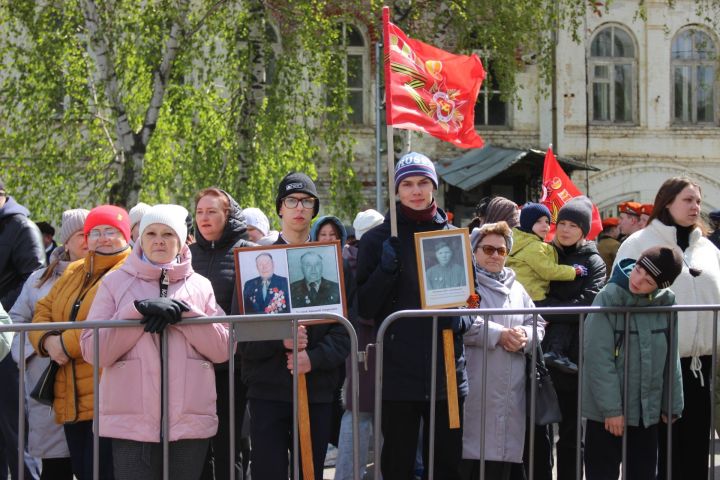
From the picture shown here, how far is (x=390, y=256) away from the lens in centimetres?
547

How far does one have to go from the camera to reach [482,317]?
580 cm

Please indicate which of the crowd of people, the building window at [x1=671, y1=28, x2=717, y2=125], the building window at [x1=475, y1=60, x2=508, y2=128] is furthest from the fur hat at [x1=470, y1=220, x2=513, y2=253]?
the building window at [x1=671, y1=28, x2=717, y2=125]

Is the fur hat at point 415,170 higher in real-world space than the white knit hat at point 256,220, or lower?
higher

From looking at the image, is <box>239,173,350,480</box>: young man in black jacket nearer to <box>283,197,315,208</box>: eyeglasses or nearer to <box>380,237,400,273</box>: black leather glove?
<box>380,237,400,273</box>: black leather glove

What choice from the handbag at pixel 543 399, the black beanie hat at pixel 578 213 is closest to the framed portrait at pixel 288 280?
the handbag at pixel 543 399

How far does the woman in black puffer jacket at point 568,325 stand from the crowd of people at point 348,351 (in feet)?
0.05

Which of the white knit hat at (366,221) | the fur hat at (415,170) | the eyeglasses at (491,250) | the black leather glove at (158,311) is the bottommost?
the black leather glove at (158,311)

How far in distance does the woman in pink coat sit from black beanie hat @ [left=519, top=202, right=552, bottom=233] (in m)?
2.93

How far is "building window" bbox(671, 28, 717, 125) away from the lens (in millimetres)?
22984

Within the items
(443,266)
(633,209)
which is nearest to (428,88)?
(443,266)

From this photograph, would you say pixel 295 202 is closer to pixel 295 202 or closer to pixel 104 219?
pixel 295 202

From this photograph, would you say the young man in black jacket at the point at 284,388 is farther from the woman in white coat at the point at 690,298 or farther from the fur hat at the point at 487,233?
the woman in white coat at the point at 690,298

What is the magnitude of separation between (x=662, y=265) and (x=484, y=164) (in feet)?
48.9

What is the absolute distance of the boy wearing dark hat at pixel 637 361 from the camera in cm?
558
